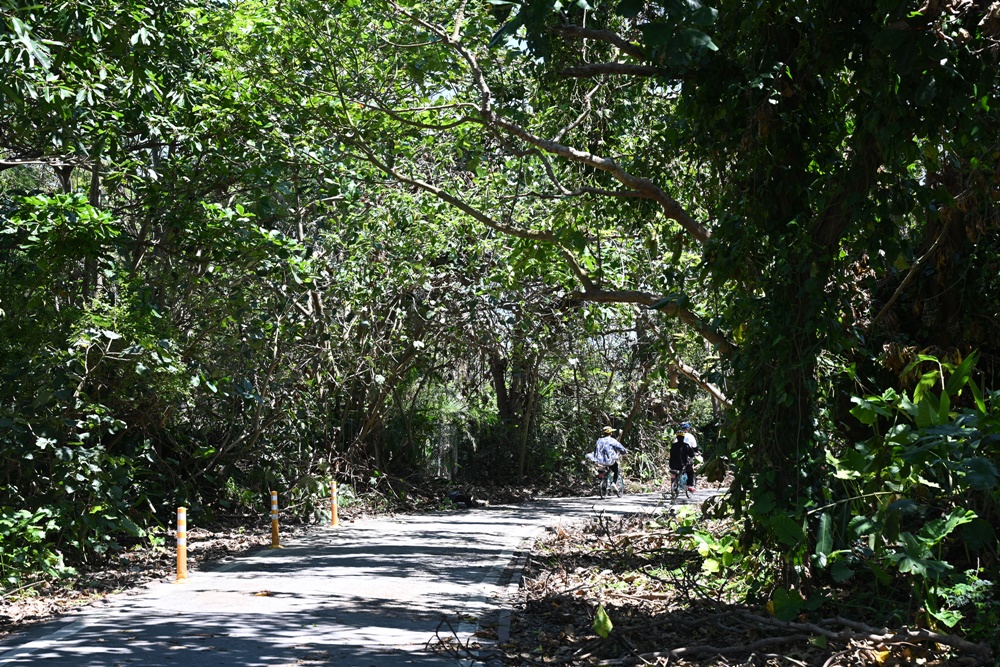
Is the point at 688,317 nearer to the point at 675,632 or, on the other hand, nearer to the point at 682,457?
the point at 675,632

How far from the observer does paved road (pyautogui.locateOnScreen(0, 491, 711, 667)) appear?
841 centimetres

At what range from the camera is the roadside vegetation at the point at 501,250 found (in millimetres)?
8070

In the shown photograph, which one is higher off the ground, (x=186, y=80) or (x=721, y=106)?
(x=186, y=80)

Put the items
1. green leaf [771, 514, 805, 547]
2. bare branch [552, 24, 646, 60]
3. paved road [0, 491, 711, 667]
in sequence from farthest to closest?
bare branch [552, 24, 646, 60] → paved road [0, 491, 711, 667] → green leaf [771, 514, 805, 547]

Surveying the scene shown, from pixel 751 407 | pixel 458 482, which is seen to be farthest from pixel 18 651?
pixel 458 482

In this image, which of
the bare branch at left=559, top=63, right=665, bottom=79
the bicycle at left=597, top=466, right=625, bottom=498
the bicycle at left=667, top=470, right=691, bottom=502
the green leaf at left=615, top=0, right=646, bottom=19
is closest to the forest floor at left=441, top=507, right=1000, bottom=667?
the green leaf at left=615, top=0, right=646, bottom=19

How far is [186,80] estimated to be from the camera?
44.8ft

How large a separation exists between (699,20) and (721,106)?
335 centimetres

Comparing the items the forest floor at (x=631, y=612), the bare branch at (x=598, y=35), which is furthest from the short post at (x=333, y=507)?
the bare branch at (x=598, y=35)

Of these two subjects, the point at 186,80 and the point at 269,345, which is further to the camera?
the point at 269,345

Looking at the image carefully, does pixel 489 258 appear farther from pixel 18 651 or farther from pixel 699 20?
pixel 699 20

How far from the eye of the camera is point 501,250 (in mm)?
19578

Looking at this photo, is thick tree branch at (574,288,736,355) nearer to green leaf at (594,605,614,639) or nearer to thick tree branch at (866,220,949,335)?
thick tree branch at (866,220,949,335)

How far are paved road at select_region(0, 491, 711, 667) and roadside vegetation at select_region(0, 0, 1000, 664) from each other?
202cm
